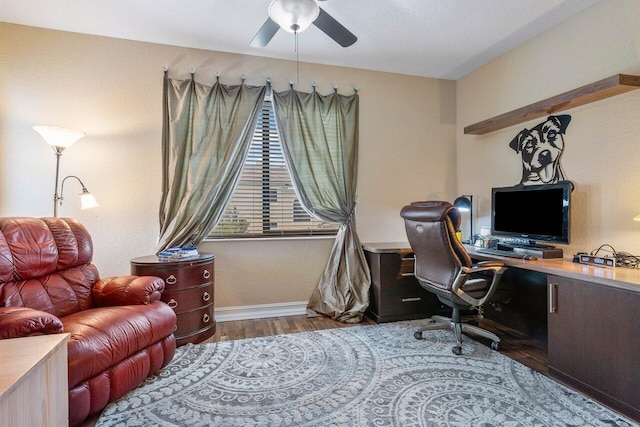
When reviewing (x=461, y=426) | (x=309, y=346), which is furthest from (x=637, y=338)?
(x=309, y=346)

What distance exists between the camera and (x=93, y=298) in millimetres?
2398

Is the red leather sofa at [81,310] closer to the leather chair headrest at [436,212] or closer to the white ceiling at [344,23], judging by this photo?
the white ceiling at [344,23]

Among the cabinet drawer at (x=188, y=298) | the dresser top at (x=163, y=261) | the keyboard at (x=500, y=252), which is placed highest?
the keyboard at (x=500, y=252)

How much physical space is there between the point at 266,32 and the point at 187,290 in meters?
2.13

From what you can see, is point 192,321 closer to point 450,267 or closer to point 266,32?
point 450,267

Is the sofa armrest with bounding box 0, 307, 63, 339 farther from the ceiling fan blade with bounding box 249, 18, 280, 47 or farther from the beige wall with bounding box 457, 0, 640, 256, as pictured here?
the beige wall with bounding box 457, 0, 640, 256

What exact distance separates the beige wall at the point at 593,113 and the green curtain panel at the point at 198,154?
2705 millimetres

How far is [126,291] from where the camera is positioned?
232 cm

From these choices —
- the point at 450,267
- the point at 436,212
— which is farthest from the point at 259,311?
the point at 436,212

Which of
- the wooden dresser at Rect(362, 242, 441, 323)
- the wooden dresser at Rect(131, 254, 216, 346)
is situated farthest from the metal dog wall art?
the wooden dresser at Rect(131, 254, 216, 346)

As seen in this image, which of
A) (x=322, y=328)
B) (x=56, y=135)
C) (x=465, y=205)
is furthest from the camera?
(x=465, y=205)

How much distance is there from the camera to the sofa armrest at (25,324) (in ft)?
5.08

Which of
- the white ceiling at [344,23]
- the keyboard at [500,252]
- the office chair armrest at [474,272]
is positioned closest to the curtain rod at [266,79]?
the white ceiling at [344,23]

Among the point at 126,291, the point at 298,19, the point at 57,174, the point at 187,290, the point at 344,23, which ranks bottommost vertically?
the point at 187,290
